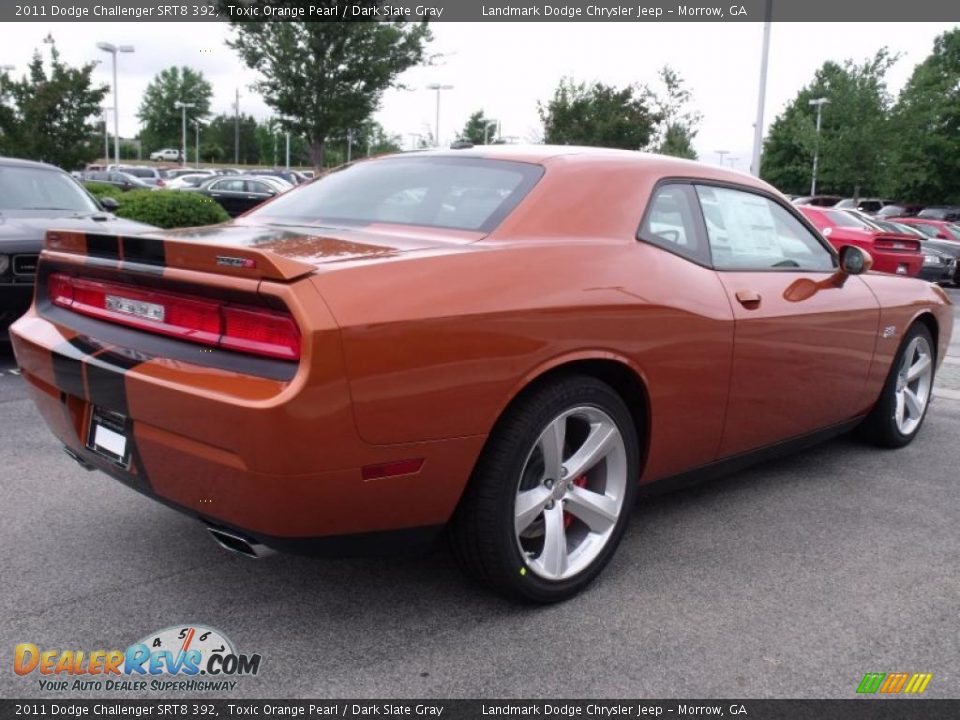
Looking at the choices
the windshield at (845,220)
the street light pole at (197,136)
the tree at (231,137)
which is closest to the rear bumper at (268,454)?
the windshield at (845,220)

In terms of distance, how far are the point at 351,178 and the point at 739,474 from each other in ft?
7.69

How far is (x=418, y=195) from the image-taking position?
10.9ft

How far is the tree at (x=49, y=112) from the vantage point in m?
19.8

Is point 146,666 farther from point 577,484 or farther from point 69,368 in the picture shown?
point 577,484

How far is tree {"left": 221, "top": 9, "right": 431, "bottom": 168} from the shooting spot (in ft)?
75.2

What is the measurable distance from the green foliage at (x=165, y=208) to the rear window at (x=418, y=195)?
31.7 ft

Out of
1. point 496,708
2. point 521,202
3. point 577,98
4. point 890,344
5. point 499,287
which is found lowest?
point 496,708

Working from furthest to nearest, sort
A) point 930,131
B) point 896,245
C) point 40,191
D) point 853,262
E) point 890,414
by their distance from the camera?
point 930,131 < point 896,245 < point 40,191 < point 890,414 < point 853,262

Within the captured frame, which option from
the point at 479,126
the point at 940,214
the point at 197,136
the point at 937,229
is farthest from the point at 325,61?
the point at 197,136

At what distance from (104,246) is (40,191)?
5450 millimetres

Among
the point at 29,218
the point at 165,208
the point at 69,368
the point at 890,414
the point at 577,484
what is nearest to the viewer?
the point at 69,368

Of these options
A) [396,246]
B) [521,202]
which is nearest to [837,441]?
[521,202]

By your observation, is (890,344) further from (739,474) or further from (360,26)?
(360,26)

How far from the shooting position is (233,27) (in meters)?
23.6
